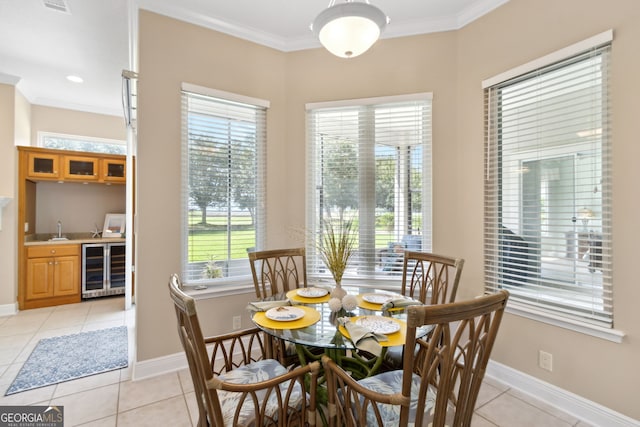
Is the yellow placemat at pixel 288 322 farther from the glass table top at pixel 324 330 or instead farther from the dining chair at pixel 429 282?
the dining chair at pixel 429 282

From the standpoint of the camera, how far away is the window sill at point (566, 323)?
1853 mm

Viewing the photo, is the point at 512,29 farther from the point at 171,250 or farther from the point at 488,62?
the point at 171,250

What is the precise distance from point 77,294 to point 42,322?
83 centimetres

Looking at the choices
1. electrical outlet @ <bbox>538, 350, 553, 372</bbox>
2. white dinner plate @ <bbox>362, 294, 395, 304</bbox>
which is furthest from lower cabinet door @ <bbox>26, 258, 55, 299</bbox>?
electrical outlet @ <bbox>538, 350, 553, 372</bbox>

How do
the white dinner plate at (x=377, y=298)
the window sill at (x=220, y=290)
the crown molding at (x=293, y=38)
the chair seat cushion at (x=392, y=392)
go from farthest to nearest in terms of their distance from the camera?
the window sill at (x=220, y=290) → the crown molding at (x=293, y=38) → the white dinner plate at (x=377, y=298) → the chair seat cushion at (x=392, y=392)

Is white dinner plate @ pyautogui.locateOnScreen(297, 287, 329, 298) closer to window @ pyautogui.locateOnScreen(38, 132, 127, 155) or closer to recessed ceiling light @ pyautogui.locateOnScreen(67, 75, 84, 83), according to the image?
recessed ceiling light @ pyautogui.locateOnScreen(67, 75, 84, 83)

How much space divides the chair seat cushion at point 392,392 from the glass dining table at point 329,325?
11cm

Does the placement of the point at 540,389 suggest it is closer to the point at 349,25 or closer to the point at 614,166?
the point at 614,166

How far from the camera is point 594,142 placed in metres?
1.99

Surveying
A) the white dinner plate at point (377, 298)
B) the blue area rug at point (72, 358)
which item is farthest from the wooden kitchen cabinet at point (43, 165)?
the white dinner plate at point (377, 298)

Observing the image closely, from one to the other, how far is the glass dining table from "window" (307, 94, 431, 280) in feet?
2.76

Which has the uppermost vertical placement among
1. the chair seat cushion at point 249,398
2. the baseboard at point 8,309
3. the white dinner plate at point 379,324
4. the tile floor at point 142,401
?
the white dinner plate at point 379,324

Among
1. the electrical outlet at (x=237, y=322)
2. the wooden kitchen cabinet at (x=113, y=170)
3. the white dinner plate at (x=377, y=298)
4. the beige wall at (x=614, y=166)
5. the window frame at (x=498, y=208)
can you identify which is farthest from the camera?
the wooden kitchen cabinet at (x=113, y=170)

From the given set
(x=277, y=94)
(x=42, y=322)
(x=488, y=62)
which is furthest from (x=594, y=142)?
(x=42, y=322)
